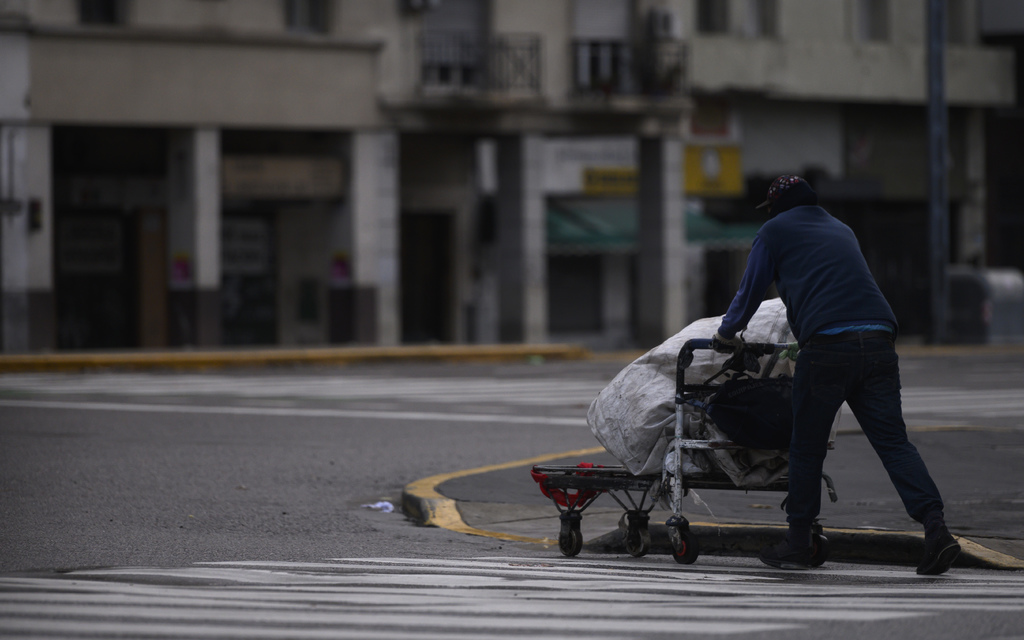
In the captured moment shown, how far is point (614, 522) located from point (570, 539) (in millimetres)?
1372

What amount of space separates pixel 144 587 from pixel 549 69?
24221mm

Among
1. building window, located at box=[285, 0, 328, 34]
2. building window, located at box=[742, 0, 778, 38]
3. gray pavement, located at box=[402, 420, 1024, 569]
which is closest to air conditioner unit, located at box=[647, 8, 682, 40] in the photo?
building window, located at box=[742, 0, 778, 38]

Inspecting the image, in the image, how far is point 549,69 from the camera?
1137 inches

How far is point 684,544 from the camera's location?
262 inches

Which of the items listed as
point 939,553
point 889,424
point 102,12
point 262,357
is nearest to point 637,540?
point 889,424

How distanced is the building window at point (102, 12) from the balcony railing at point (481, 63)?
224 inches

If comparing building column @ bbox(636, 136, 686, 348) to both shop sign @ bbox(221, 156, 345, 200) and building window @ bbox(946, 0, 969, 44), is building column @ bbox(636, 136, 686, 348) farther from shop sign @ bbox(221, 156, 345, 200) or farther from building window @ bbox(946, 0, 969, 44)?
building window @ bbox(946, 0, 969, 44)

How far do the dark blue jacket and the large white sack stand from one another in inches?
15.2

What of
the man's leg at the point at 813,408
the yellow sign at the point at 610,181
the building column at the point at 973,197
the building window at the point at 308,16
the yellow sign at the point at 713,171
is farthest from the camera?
the building column at the point at 973,197

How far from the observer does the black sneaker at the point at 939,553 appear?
6.17m

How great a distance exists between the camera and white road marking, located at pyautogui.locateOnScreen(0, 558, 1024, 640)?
4.73 meters

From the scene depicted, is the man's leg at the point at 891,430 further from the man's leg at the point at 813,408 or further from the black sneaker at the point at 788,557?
the black sneaker at the point at 788,557

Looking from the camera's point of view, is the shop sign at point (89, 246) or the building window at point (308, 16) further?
the building window at point (308, 16)

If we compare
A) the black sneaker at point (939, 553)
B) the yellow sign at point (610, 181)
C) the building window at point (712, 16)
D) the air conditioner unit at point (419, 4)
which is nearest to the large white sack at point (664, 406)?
the black sneaker at point (939, 553)
